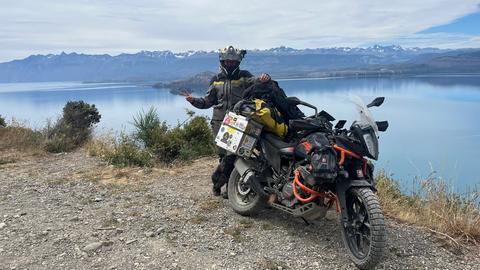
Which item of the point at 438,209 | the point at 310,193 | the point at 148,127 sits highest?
the point at 310,193

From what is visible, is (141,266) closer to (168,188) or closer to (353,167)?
(353,167)

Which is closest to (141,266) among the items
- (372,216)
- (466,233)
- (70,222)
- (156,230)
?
(156,230)

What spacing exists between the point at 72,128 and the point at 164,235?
7465 mm

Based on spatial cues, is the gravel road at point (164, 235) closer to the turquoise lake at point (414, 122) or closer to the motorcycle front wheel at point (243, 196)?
the motorcycle front wheel at point (243, 196)

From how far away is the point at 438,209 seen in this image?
4707mm

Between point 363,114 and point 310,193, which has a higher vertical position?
point 363,114

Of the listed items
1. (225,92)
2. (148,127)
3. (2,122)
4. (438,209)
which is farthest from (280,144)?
(2,122)

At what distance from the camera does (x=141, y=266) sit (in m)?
3.71

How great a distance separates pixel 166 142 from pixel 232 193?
Answer: 3225mm

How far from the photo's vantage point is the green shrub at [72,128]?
31.8ft

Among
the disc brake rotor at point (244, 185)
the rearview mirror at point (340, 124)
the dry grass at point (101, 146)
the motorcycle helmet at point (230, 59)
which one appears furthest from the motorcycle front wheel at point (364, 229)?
the dry grass at point (101, 146)

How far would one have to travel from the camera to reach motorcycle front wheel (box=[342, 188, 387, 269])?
340 centimetres

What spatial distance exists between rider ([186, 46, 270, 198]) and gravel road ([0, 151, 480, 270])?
492mm

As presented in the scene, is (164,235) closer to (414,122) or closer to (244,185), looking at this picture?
(244,185)
